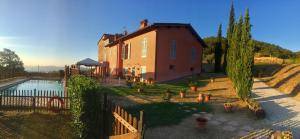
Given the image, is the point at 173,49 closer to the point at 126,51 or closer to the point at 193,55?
the point at 193,55

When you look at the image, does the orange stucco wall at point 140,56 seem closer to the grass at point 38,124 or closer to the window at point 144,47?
the window at point 144,47

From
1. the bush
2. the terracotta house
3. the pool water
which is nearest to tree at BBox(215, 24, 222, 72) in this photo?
the terracotta house

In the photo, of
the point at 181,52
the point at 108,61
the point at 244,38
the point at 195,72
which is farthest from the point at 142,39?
the point at 108,61

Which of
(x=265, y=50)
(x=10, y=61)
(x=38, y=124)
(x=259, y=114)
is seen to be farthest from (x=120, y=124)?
(x=265, y=50)

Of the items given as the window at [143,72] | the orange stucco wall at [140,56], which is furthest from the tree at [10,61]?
Result: the window at [143,72]

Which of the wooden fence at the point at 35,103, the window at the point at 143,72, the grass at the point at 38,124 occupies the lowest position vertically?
the grass at the point at 38,124

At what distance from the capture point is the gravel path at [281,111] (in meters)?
11.2

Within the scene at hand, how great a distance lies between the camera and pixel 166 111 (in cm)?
1302

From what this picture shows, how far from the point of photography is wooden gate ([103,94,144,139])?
5.49 m

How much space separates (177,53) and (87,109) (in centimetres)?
2050

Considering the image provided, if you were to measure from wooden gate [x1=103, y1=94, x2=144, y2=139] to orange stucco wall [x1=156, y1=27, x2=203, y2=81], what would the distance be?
18.0m

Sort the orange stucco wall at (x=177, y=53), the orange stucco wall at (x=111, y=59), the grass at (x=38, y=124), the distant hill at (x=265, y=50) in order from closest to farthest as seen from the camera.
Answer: the grass at (x=38, y=124) < the orange stucco wall at (x=177, y=53) < the orange stucco wall at (x=111, y=59) < the distant hill at (x=265, y=50)

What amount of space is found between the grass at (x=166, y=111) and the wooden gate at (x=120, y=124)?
9.43 ft

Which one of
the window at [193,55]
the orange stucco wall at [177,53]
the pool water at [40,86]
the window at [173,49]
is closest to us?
the orange stucco wall at [177,53]
